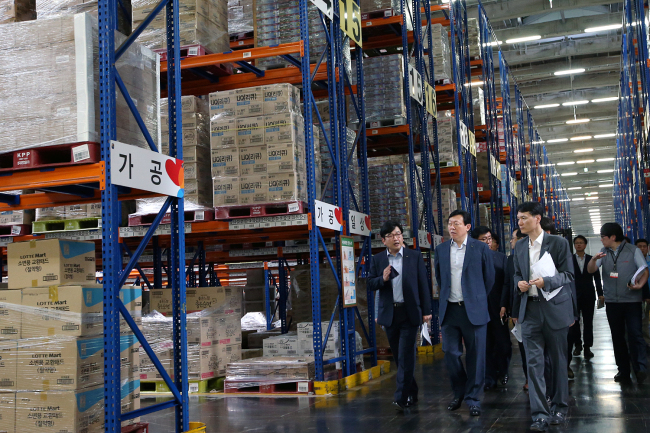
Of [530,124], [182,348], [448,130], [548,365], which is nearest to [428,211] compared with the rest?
[448,130]

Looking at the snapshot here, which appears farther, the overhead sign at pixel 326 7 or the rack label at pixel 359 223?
the rack label at pixel 359 223

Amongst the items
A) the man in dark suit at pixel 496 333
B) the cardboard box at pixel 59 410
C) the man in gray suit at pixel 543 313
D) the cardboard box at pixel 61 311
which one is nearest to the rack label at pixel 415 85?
the man in dark suit at pixel 496 333

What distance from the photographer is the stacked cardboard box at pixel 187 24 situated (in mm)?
8023

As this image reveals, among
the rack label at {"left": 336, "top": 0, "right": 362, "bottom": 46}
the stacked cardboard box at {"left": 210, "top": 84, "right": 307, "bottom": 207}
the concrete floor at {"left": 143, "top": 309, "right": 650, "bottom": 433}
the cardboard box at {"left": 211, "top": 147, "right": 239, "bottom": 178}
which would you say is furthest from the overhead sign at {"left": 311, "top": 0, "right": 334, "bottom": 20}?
the concrete floor at {"left": 143, "top": 309, "right": 650, "bottom": 433}

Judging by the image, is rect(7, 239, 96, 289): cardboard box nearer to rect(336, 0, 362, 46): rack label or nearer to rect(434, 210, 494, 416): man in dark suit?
rect(434, 210, 494, 416): man in dark suit

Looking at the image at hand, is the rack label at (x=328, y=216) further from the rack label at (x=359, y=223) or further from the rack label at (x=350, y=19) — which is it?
the rack label at (x=350, y=19)

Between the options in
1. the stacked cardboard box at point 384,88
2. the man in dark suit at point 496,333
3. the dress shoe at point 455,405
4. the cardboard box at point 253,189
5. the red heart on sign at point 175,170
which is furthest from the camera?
the stacked cardboard box at point 384,88

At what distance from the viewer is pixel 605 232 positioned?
26.2 feet

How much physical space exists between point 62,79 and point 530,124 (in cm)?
2500

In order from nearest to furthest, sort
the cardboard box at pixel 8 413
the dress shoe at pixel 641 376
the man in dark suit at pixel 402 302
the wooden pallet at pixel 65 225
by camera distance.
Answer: the cardboard box at pixel 8 413 → the man in dark suit at pixel 402 302 → the dress shoe at pixel 641 376 → the wooden pallet at pixel 65 225

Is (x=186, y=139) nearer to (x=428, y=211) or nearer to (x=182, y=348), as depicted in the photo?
(x=182, y=348)

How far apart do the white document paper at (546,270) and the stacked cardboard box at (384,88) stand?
5792 millimetres

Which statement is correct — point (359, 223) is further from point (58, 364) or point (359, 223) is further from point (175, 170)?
point (58, 364)

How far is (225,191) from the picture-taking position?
310 inches
